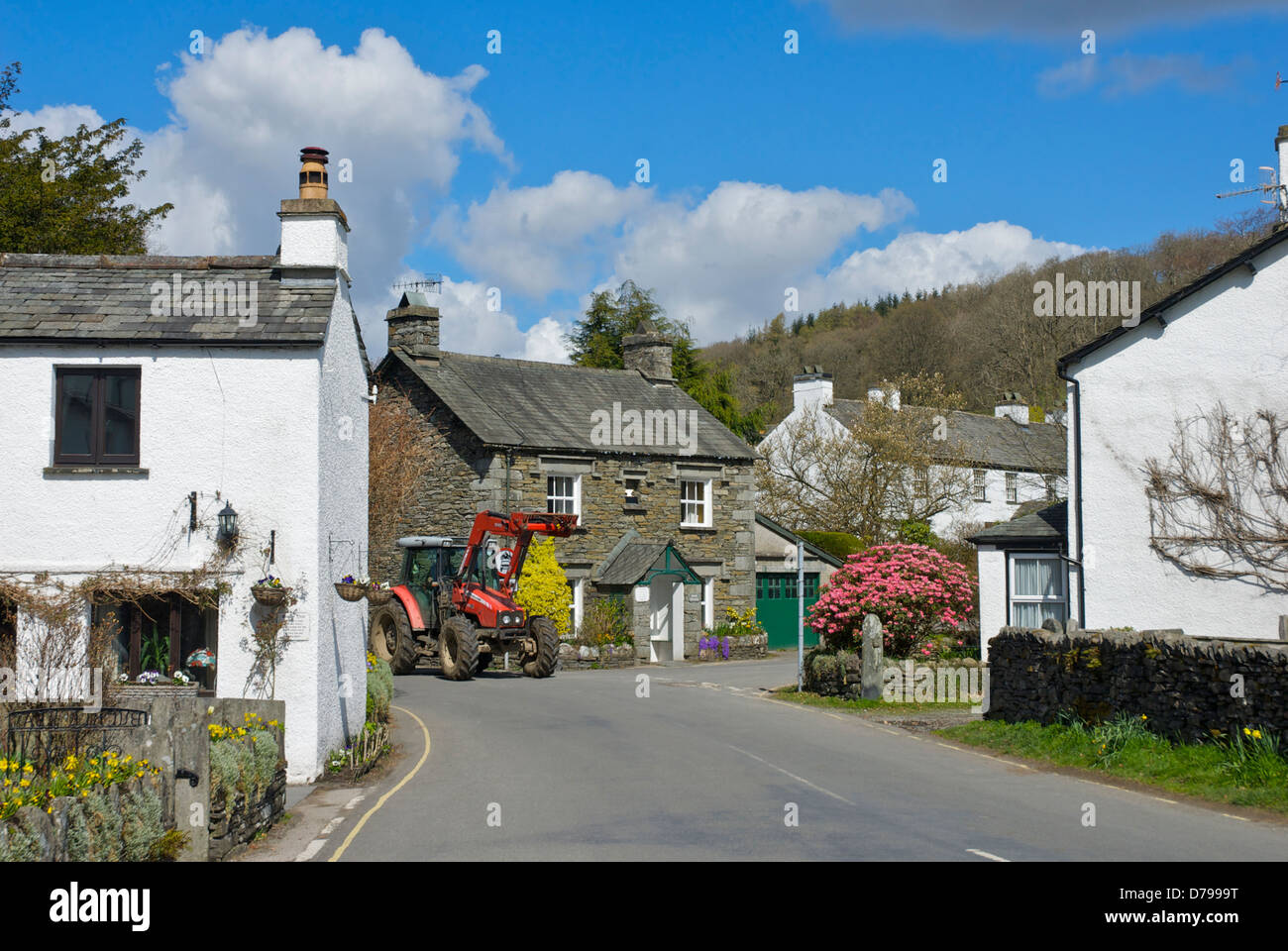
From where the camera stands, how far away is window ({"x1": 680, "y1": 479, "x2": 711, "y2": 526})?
119 feet

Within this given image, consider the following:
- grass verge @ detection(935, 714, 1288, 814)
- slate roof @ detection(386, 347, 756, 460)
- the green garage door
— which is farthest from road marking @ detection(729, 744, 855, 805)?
the green garage door

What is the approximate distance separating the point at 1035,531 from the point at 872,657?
4.13 meters

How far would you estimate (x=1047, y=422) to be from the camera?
54719 mm

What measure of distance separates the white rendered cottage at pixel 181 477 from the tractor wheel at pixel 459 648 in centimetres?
987

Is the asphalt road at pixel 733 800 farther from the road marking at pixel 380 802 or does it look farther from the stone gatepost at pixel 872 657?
the stone gatepost at pixel 872 657

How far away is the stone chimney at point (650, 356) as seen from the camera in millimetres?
40094

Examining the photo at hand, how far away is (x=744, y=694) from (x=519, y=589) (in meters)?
8.14

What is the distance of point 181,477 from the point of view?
13.5 metres

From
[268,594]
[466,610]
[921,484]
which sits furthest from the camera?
[921,484]

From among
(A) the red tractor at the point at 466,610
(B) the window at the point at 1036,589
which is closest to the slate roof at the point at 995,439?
(B) the window at the point at 1036,589

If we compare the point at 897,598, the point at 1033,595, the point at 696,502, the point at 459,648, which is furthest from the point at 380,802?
the point at 696,502

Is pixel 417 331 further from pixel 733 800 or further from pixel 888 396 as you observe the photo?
pixel 733 800
